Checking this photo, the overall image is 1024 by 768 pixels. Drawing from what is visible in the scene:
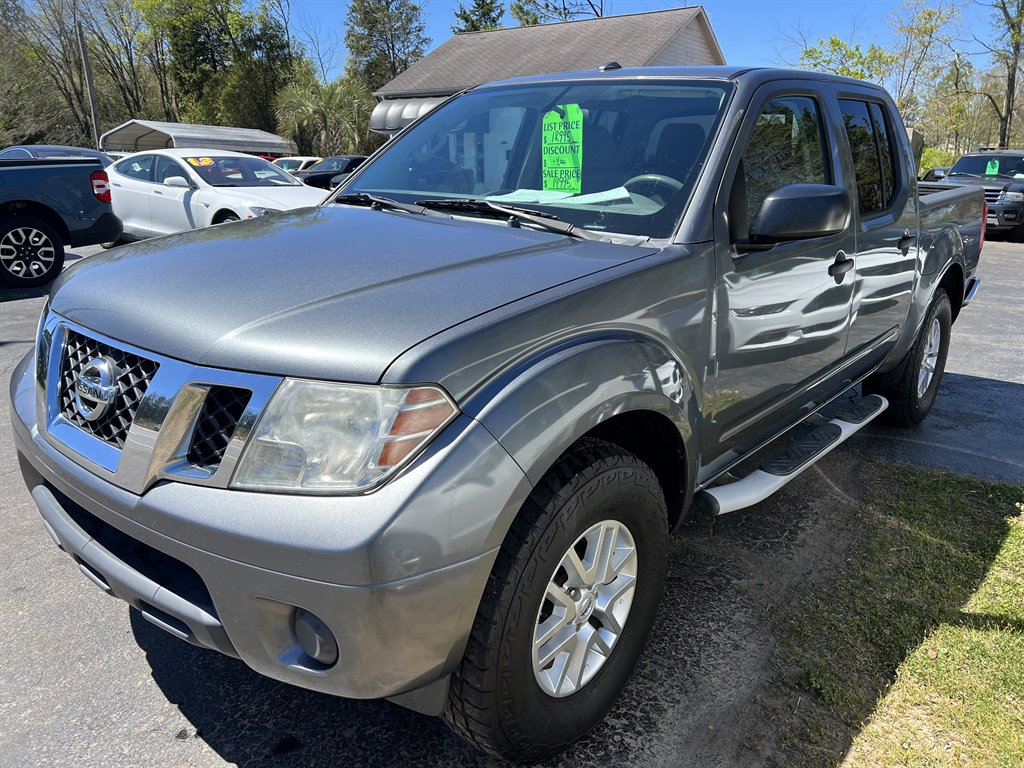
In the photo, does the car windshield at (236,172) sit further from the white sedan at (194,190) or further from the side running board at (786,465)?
the side running board at (786,465)

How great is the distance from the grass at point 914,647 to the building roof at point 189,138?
101 feet

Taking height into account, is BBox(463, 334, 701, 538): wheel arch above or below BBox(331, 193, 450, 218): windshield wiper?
below

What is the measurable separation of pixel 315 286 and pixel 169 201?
9236mm

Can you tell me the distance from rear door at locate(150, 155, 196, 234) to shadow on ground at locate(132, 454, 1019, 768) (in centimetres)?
823

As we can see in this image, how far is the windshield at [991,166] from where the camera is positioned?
16.7 m

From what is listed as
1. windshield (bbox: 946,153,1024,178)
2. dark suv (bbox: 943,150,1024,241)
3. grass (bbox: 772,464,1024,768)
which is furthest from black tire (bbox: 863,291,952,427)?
windshield (bbox: 946,153,1024,178)

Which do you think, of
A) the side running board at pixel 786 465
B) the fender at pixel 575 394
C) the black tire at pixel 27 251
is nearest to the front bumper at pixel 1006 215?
the side running board at pixel 786 465

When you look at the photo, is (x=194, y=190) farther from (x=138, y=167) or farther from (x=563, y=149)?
(x=563, y=149)

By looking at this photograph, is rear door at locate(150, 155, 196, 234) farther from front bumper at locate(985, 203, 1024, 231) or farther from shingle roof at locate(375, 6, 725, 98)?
shingle roof at locate(375, 6, 725, 98)

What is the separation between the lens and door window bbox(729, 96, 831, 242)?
262 centimetres

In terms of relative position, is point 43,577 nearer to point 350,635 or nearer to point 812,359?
point 350,635

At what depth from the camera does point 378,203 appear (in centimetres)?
298

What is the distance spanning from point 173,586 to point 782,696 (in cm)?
180

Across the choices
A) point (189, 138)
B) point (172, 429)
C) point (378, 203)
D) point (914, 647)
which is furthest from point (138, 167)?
point (189, 138)
